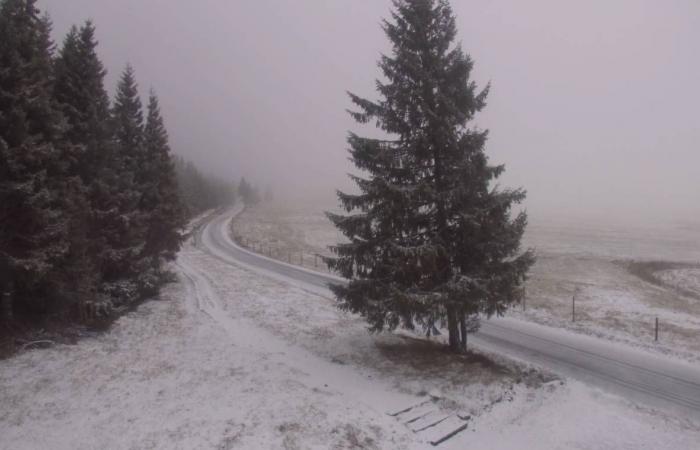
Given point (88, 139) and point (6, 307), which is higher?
point (88, 139)

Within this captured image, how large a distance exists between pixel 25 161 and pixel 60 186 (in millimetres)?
1534

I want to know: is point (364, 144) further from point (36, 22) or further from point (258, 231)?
point (258, 231)

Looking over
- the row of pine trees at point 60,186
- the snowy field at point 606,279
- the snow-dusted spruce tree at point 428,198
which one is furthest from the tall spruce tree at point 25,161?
the snowy field at point 606,279

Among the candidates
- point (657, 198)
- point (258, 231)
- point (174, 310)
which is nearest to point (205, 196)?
point (258, 231)

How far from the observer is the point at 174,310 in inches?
740

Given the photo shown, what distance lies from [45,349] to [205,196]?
91.4m

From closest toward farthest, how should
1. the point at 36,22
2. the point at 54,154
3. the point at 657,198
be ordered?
the point at 54,154 → the point at 36,22 → the point at 657,198

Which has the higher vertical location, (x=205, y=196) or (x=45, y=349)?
(x=205, y=196)

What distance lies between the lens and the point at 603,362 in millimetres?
14250

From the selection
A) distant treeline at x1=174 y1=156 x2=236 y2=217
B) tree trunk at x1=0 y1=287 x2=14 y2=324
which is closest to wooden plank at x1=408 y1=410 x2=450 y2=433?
tree trunk at x1=0 y1=287 x2=14 y2=324

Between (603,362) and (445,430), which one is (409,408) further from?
(603,362)

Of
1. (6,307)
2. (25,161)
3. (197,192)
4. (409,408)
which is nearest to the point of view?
(409,408)

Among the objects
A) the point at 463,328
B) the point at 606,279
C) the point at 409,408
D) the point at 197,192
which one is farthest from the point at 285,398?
the point at 197,192

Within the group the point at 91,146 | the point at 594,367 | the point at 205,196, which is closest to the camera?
the point at 594,367
